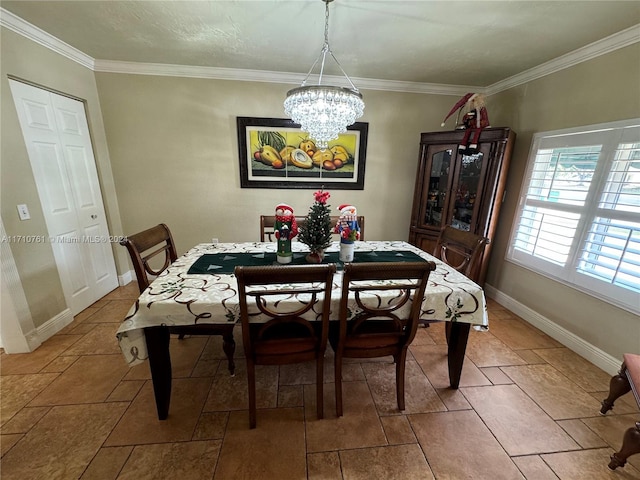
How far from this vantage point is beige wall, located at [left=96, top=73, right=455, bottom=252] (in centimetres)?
265

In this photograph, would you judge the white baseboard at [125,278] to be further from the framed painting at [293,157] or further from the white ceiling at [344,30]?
the white ceiling at [344,30]

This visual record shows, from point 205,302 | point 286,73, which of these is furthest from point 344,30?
point 205,302

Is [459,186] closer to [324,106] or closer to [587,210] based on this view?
[587,210]

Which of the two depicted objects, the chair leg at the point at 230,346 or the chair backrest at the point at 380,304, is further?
the chair leg at the point at 230,346

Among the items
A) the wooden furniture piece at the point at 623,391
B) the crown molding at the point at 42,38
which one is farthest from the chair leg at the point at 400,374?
the crown molding at the point at 42,38

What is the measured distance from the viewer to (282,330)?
1.38 metres

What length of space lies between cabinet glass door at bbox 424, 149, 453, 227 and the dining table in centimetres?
137

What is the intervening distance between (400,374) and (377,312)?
0.47m

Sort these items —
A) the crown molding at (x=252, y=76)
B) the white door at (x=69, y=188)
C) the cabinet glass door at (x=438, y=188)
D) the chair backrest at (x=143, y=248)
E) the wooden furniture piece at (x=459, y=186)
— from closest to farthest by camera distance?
the chair backrest at (x=143, y=248)
the white door at (x=69, y=188)
the wooden furniture piece at (x=459, y=186)
the crown molding at (x=252, y=76)
the cabinet glass door at (x=438, y=188)

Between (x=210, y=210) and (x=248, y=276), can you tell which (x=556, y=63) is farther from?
(x=210, y=210)

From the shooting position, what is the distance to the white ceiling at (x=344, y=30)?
5.15 feet

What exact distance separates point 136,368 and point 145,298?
3.06 ft

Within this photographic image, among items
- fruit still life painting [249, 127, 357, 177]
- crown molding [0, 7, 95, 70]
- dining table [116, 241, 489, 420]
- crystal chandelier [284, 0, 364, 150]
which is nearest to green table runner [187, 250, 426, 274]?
dining table [116, 241, 489, 420]

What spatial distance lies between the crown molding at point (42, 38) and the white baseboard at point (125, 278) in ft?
7.04
